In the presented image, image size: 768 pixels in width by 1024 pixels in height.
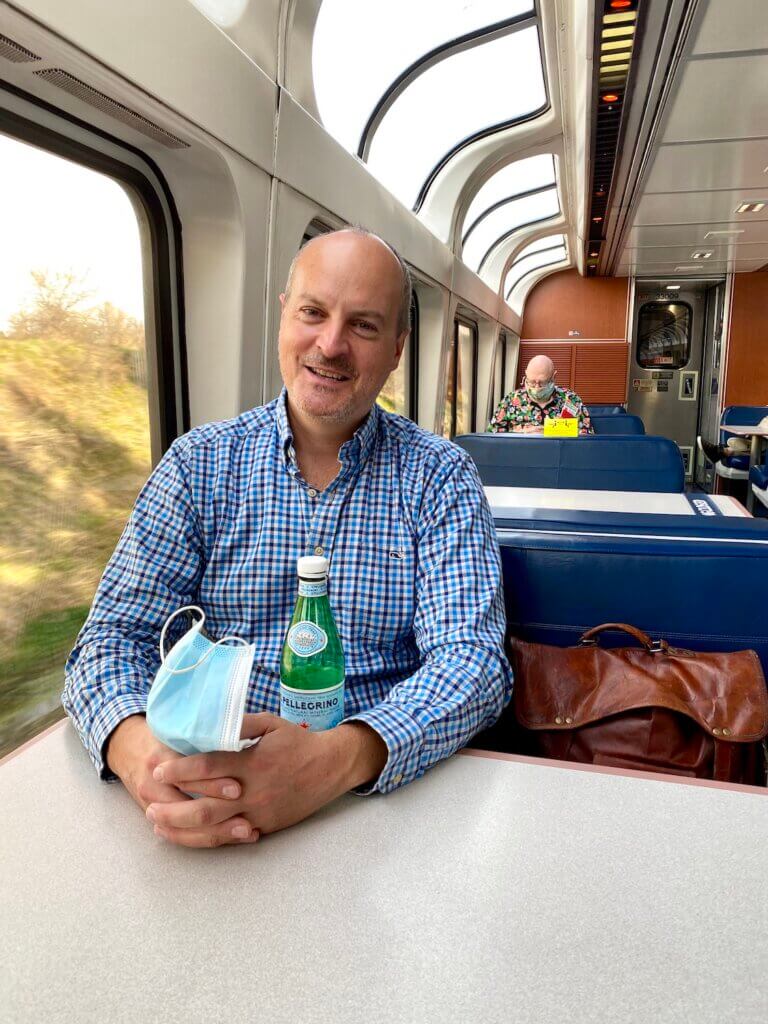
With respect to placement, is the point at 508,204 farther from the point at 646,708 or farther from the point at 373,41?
the point at 646,708

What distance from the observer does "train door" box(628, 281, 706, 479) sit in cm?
1066

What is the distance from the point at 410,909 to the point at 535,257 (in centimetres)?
964

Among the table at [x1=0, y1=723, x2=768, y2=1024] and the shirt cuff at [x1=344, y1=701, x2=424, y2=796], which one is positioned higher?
the shirt cuff at [x1=344, y1=701, x2=424, y2=796]

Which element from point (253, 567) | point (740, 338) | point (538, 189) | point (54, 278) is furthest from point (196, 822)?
point (740, 338)

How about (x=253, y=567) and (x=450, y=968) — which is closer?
(x=450, y=968)

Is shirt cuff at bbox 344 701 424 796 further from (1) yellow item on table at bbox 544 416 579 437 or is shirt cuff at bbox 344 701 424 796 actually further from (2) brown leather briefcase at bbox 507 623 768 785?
(1) yellow item on table at bbox 544 416 579 437

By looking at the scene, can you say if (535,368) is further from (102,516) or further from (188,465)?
(188,465)

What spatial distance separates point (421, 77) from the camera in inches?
164

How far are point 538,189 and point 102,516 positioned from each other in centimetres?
605

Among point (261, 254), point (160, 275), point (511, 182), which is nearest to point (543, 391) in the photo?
point (511, 182)

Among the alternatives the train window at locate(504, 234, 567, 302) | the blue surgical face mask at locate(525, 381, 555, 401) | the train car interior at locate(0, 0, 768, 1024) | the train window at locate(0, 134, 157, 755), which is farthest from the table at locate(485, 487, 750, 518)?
the train window at locate(504, 234, 567, 302)

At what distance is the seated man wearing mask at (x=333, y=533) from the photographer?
1186 millimetres

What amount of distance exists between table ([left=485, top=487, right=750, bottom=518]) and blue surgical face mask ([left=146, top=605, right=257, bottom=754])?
1362mm

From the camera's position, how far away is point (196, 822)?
0.81 meters
